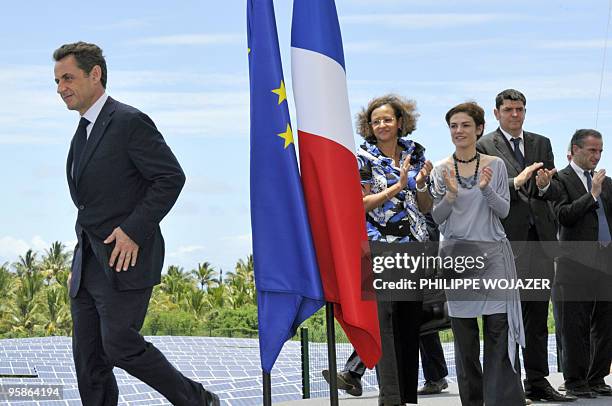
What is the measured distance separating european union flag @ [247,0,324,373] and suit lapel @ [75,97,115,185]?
110cm

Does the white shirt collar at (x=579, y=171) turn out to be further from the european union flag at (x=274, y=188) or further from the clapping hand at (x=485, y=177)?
the european union flag at (x=274, y=188)

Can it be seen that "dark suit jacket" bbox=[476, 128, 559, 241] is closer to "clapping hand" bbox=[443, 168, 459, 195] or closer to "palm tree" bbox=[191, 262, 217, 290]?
"clapping hand" bbox=[443, 168, 459, 195]

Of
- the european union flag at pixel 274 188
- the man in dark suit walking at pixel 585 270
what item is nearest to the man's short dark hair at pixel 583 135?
the man in dark suit walking at pixel 585 270

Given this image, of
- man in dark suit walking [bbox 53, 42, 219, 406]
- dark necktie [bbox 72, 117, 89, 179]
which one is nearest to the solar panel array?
man in dark suit walking [bbox 53, 42, 219, 406]

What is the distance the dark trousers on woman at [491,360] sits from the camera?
7277 millimetres

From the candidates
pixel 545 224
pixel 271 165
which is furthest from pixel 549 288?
pixel 271 165

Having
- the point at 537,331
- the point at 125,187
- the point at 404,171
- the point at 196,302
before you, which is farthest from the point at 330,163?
the point at 196,302

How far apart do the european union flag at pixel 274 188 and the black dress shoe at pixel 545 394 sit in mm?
3536

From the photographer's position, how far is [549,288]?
8.48 metres

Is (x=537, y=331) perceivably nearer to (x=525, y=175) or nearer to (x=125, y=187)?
(x=525, y=175)

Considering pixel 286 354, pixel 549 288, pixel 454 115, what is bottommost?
pixel 286 354

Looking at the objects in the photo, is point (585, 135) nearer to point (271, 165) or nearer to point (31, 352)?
A: point (271, 165)

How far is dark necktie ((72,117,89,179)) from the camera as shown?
6.30m

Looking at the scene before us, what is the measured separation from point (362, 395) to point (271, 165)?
12.6 feet
